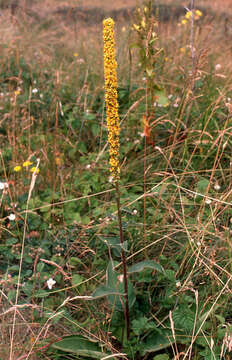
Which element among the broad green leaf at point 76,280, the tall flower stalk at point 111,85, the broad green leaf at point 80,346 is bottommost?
the broad green leaf at point 80,346

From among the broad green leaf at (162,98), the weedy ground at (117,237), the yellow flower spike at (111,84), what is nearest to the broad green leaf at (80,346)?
the weedy ground at (117,237)

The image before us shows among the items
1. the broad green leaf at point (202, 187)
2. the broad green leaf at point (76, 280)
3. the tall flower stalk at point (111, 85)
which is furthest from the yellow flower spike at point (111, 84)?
the broad green leaf at point (202, 187)

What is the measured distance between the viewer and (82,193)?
2727 millimetres

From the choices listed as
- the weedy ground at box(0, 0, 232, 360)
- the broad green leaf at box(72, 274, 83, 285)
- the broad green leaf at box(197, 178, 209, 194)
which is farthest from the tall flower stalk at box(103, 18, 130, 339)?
the broad green leaf at box(197, 178, 209, 194)

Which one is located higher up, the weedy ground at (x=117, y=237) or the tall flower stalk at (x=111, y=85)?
the tall flower stalk at (x=111, y=85)

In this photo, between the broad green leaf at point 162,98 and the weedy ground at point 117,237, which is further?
the broad green leaf at point 162,98

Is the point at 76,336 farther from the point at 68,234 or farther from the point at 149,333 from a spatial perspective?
the point at 68,234

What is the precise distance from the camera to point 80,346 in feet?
5.70

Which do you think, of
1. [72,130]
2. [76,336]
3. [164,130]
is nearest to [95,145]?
[72,130]

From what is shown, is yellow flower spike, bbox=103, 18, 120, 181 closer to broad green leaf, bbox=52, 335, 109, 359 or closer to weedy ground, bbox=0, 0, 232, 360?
weedy ground, bbox=0, 0, 232, 360

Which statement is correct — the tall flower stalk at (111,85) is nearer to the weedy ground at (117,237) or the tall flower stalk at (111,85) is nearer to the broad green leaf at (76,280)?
the weedy ground at (117,237)

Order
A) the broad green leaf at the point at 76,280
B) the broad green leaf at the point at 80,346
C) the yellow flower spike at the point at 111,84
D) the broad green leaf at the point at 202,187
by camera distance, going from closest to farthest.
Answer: the yellow flower spike at the point at 111,84 → the broad green leaf at the point at 80,346 → the broad green leaf at the point at 76,280 → the broad green leaf at the point at 202,187

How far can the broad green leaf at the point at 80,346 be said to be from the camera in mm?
1694

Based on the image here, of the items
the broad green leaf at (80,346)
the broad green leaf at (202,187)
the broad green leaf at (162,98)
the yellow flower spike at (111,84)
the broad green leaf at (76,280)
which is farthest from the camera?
the broad green leaf at (162,98)
